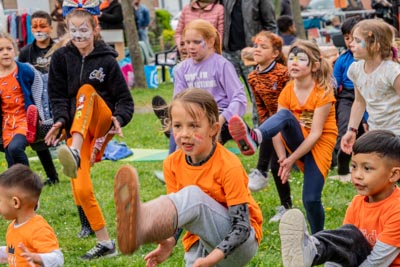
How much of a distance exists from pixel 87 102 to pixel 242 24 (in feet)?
16.6

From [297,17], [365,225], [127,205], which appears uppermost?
[127,205]

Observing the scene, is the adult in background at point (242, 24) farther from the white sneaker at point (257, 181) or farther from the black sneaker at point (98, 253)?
the black sneaker at point (98, 253)

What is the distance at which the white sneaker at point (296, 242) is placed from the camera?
435cm

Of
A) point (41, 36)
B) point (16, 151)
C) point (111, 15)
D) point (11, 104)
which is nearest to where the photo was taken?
point (16, 151)

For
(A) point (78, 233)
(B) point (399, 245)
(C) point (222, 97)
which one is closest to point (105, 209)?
(A) point (78, 233)

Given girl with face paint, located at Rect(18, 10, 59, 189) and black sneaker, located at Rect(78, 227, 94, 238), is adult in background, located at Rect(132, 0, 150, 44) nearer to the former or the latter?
girl with face paint, located at Rect(18, 10, 59, 189)

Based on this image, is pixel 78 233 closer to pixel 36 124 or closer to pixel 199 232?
pixel 36 124

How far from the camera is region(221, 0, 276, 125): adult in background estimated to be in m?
11.2

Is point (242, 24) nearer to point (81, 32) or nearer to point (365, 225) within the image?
point (81, 32)

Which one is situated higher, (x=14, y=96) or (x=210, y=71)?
(x=210, y=71)

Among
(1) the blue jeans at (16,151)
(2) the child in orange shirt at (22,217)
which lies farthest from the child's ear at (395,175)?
(1) the blue jeans at (16,151)

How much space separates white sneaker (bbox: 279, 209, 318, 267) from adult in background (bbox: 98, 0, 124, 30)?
15660 mm

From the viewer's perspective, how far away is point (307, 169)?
21.2 feet

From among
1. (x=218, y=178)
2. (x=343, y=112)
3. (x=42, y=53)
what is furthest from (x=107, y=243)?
(x=42, y=53)
